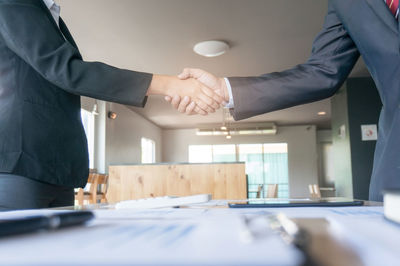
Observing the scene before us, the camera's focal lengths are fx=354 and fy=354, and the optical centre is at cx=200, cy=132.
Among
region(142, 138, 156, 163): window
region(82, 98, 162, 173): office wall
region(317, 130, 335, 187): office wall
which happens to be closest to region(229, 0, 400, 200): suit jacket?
region(82, 98, 162, 173): office wall

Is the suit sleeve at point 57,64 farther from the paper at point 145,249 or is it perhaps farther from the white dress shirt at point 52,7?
the paper at point 145,249

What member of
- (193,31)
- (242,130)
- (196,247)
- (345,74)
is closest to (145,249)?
(196,247)

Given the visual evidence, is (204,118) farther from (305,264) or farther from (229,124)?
(305,264)

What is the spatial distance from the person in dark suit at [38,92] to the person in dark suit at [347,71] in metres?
0.31

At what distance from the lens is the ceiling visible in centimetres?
353

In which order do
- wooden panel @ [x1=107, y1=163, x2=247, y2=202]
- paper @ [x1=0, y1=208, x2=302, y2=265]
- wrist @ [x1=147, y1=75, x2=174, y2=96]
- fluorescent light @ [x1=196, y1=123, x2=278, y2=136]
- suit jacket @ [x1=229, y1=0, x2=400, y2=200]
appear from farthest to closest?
fluorescent light @ [x1=196, y1=123, x2=278, y2=136] < wooden panel @ [x1=107, y1=163, x2=247, y2=202] < wrist @ [x1=147, y1=75, x2=174, y2=96] < suit jacket @ [x1=229, y1=0, x2=400, y2=200] < paper @ [x1=0, y1=208, x2=302, y2=265]

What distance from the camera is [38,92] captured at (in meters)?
1.03

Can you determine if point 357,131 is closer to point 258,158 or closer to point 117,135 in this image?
point 117,135

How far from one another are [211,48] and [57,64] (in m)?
3.74

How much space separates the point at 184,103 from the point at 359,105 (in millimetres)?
5366

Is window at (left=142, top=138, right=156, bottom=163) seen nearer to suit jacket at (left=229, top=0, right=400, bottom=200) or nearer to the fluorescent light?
the fluorescent light

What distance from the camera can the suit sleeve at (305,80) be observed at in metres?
0.98

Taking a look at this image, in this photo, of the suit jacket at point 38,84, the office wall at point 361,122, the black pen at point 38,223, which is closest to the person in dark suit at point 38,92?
the suit jacket at point 38,84

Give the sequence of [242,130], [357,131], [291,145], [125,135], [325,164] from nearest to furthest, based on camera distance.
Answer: [357,131] < [125,135] < [242,130] < [291,145] < [325,164]
